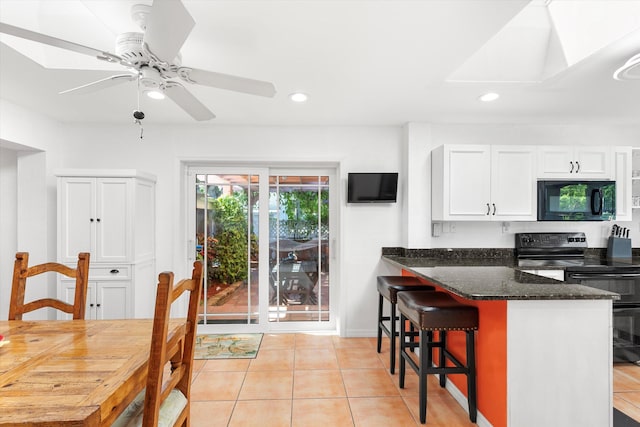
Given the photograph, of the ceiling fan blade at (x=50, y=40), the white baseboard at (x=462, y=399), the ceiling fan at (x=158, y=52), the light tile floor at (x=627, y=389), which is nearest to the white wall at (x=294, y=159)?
A: the white baseboard at (x=462, y=399)

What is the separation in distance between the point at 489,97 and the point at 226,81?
2.31m

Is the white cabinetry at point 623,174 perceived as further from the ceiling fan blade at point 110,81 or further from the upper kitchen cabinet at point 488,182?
the ceiling fan blade at point 110,81

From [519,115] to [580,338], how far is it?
7.96 ft

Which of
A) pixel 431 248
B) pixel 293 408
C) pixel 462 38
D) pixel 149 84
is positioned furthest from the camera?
pixel 431 248

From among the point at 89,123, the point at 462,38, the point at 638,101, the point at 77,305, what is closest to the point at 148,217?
the point at 89,123

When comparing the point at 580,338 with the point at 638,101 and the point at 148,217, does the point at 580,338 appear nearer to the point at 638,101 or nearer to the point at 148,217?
the point at 638,101

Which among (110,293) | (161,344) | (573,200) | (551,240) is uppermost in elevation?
(573,200)

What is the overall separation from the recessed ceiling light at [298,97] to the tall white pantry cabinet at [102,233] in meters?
1.67

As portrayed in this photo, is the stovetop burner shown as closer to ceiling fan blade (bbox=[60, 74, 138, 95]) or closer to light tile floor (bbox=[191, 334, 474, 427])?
light tile floor (bbox=[191, 334, 474, 427])

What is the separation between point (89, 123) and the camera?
375 cm

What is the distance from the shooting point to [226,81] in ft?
5.55

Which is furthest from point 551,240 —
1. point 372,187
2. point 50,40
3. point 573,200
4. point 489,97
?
point 50,40

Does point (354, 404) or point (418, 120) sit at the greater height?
point (418, 120)

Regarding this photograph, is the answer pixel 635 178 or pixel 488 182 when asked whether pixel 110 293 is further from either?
pixel 635 178
